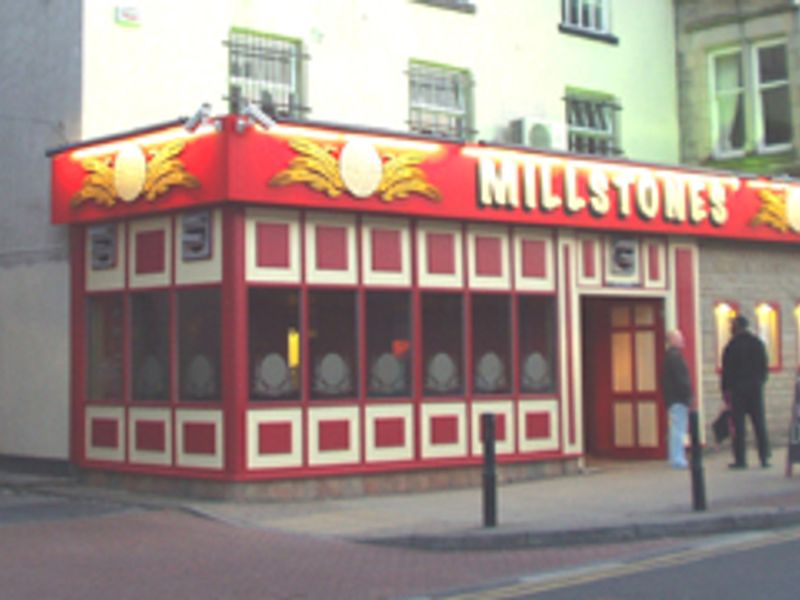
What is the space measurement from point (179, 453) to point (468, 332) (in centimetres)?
387

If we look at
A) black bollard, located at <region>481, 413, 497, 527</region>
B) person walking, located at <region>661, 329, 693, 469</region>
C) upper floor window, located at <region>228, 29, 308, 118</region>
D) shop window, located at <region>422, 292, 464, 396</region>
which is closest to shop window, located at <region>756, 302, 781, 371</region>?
person walking, located at <region>661, 329, 693, 469</region>

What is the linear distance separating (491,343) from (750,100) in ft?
25.9

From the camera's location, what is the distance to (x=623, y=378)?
1797 centimetres

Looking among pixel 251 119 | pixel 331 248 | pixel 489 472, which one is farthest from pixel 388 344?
pixel 489 472

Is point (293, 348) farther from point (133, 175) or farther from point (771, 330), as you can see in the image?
point (771, 330)

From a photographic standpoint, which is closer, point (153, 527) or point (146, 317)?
point (153, 527)

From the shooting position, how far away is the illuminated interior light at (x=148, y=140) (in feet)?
43.9

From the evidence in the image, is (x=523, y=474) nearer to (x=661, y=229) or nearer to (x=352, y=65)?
(x=661, y=229)

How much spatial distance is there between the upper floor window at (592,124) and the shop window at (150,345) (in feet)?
25.6

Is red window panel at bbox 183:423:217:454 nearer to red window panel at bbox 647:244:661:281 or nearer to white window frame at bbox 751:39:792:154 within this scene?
red window panel at bbox 647:244:661:281

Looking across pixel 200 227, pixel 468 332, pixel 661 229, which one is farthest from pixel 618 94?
pixel 200 227

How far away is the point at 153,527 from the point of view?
1182cm

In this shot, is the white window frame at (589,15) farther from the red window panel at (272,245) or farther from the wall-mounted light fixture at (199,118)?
the wall-mounted light fixture at (199,118)

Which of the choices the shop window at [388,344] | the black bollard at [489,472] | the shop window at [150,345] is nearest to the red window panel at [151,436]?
the shop window at [150,345]
